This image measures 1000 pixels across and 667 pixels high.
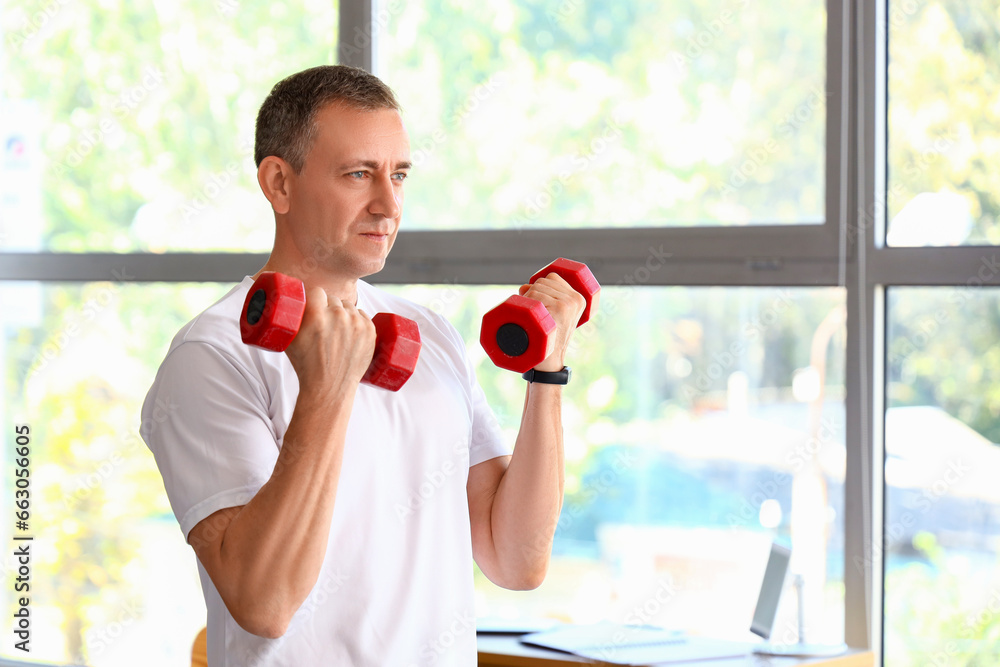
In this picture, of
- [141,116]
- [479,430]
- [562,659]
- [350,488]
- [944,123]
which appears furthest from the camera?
[141,116]

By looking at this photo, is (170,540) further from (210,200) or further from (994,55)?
(994,55)

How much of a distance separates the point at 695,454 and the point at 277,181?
4.82 ft

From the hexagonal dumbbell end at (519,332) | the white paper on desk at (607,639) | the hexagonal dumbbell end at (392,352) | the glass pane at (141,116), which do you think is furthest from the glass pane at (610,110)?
the hexagonal dumbbell end at (392,352)

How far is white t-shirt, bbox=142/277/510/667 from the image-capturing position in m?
1.10

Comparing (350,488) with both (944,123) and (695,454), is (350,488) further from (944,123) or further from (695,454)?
(944,123)

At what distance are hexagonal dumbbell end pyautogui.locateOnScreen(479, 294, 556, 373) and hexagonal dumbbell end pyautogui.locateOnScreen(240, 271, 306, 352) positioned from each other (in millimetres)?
323

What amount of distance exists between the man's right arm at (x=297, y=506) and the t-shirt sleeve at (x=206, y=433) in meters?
0.03

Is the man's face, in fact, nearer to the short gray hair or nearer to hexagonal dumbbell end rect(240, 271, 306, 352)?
the short gray hair

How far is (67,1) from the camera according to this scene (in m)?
3.04

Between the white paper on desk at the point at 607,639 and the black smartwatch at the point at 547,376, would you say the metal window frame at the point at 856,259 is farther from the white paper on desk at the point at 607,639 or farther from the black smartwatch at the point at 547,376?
the black smartwatch at the point at 547,376

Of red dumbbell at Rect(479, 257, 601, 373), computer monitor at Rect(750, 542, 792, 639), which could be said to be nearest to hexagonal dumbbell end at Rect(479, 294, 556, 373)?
red dumbbell at Rect(479, 257, 601, 373)

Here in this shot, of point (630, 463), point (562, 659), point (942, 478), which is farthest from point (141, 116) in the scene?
point (942, 478)

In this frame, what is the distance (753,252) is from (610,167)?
0.43 metres

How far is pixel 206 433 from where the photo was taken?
3.59 ft
